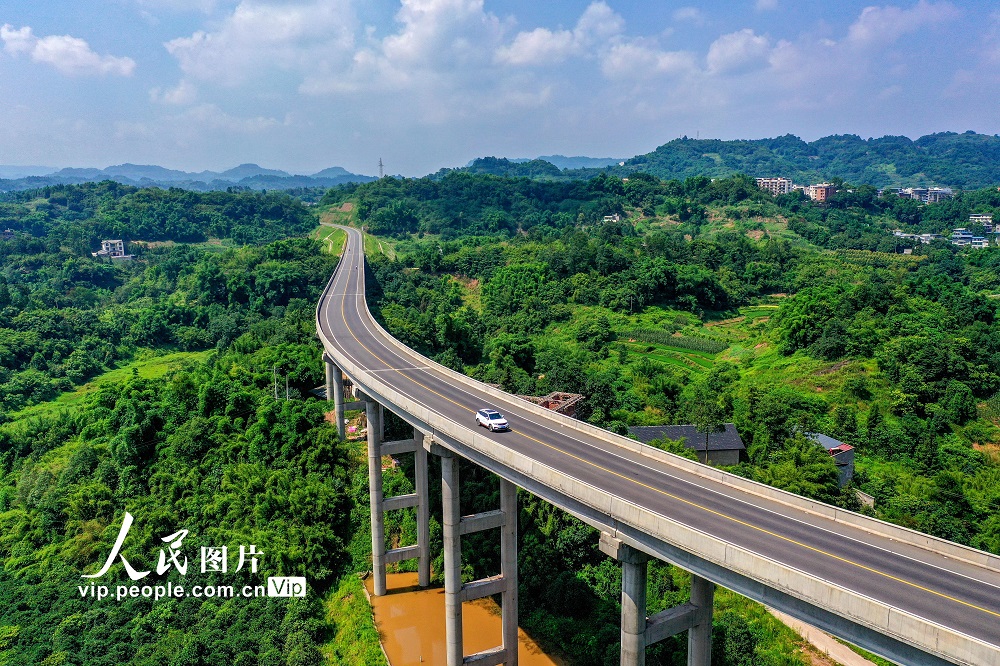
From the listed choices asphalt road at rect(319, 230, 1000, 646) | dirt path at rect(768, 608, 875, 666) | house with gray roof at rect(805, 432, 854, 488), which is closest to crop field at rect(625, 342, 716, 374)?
house with gray roof at rect(805, 432, 854, 488)

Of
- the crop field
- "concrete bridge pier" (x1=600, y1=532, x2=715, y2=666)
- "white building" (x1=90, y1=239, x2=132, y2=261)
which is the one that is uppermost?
"white building" (x1=90, y1=239, x2=132, y2=261)

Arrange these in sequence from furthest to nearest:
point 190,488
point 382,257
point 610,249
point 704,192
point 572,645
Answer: point 704,192, point 382,257, point 610,249, point 190,488, point 572,645

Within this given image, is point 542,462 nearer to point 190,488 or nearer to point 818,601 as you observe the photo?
point 818,601

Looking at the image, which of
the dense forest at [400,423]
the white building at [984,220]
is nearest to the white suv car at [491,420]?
the dense forest at [400,423]

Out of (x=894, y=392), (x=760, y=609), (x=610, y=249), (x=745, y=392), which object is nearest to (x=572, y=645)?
(x=760, y=609)

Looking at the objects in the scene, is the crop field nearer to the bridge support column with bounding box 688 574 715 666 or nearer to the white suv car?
the white suv car

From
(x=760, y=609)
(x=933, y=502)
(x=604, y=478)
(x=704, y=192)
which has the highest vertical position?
(x=704, y=192)

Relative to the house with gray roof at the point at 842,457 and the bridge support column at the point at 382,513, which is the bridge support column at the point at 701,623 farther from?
the house with gray roof at the point at 842,457
